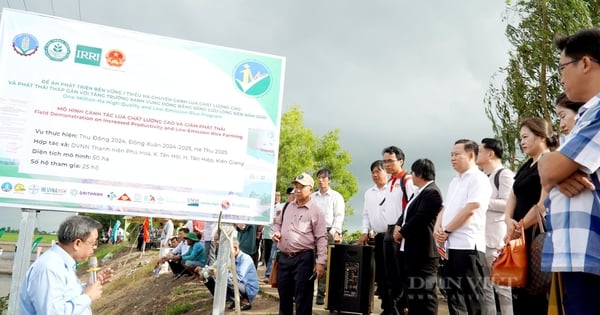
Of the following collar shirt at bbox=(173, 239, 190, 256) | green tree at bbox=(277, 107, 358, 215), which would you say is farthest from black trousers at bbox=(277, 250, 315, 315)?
green tree at bbox=(277, 107, 358, 215)

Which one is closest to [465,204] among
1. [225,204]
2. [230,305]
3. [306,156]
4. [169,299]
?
[225,204]

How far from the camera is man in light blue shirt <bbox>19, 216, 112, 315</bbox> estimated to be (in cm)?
302

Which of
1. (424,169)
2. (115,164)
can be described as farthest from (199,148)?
(424,169)

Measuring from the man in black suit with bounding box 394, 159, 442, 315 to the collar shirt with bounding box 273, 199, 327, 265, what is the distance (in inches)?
33.2

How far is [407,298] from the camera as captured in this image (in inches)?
181

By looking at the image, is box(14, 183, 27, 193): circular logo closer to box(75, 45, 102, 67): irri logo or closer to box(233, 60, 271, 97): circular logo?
box(75, 45, 102, 67): irri logo

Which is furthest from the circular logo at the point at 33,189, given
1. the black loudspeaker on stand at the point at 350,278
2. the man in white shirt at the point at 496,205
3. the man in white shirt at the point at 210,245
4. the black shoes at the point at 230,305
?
the man in white shirt at the point at 210,245

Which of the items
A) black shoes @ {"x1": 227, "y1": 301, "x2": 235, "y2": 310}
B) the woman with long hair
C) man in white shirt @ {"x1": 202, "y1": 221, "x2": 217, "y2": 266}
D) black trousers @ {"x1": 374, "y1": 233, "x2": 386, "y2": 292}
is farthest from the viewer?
man in white shirt @ {"x1": 202, "y1": 221, "x2": 217, "y2": 266}

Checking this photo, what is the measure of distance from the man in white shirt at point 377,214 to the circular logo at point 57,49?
3.56 metres

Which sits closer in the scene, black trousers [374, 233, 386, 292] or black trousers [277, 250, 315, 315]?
black trousers [277, 250, 315, 315]

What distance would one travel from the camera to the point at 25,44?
12.8 feet

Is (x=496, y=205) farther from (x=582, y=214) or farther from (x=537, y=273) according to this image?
(x=582, y=214)

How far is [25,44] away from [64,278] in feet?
6.49

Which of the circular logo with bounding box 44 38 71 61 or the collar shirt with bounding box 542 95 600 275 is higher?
the circular logo with bounding box 44 38 71 61
